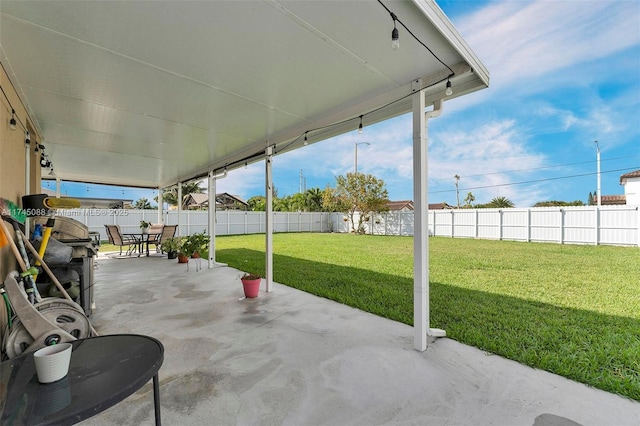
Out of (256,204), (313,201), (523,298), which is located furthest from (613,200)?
(256,204)

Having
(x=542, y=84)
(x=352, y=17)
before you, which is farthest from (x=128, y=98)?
(x=542, y=84)

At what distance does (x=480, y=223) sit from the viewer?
1326 centimetres

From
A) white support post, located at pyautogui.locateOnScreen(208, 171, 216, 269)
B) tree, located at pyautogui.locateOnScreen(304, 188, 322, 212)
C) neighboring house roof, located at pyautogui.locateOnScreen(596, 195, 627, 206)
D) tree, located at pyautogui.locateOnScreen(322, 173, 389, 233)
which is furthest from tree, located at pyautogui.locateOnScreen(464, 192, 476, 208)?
white support post, located at pyautogui.locateOnScreen(208, 171, 216, 269)

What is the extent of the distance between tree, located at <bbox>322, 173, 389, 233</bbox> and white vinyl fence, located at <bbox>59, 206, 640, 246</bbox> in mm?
708

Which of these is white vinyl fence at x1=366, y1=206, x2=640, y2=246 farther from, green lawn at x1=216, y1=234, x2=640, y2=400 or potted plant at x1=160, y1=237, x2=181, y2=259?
potted plant at x1=160, y1=237, x2=181, y2=259

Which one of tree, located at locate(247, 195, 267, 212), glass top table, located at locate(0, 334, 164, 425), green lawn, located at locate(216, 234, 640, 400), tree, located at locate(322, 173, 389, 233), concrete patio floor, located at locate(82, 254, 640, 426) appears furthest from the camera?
tree, located at locate(247, 195, 267, 212)

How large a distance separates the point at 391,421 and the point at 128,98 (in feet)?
12.3

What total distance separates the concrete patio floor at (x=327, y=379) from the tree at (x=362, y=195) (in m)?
13.9

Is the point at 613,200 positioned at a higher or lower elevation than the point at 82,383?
higher

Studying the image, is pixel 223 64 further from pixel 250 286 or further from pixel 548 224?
pixel 548 224

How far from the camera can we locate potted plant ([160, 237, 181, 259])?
7.18 meters

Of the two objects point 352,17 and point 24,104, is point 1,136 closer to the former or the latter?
point 24,104

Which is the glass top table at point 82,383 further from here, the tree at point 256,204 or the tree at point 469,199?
the tree at point 469,199

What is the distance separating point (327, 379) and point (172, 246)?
654 centimetres
